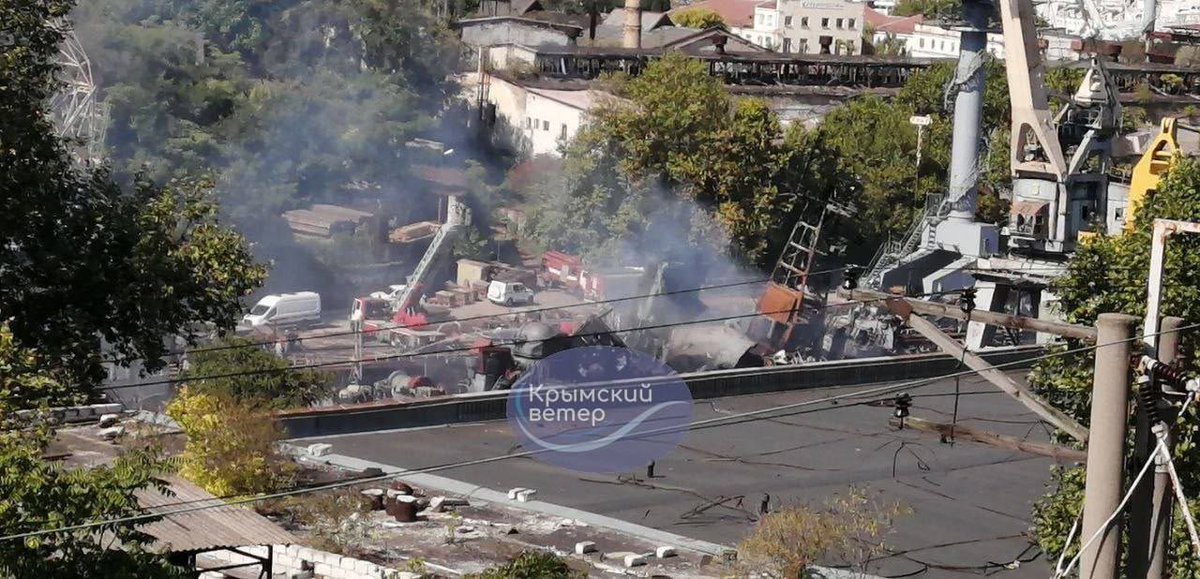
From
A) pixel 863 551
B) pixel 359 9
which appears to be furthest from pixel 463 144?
pixel 863 551

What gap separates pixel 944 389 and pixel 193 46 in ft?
70.1

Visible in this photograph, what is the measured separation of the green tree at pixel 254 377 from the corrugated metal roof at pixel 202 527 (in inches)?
370

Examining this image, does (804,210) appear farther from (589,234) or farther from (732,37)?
(732,37)

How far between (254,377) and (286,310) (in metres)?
11.7

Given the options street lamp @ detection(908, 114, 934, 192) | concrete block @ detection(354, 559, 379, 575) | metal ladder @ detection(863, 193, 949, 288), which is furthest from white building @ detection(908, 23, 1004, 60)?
concrete block @ detection(354, 559, 379, 575)

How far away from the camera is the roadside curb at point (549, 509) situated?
16.2 meters

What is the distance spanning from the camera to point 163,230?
14.3 meters

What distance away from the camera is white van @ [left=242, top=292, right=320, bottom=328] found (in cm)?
3331

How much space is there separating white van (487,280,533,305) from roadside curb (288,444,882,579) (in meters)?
14.9

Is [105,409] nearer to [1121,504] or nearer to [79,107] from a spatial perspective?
[1121,504]

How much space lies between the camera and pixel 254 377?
881 inches

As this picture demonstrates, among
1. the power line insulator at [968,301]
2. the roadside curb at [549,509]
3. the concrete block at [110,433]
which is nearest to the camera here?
the power line insulator at [968,301]

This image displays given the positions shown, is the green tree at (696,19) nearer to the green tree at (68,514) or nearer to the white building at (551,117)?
the white building at (551,117)

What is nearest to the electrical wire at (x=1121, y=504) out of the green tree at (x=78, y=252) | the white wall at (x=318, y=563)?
the white wall at (x=318, y=563)
